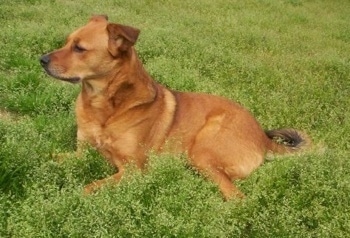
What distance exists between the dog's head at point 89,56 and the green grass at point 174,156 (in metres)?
0.71

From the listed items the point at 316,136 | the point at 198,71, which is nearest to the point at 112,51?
the point at 316,136

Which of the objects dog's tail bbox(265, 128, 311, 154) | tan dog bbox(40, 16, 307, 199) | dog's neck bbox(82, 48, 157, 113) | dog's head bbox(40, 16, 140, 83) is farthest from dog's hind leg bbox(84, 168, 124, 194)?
dog's tail bbox(265, 128, 311, 154)

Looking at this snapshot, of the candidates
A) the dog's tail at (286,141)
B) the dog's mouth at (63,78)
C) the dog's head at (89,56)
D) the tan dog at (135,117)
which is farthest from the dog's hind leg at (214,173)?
the dog's mouth at (63,78)

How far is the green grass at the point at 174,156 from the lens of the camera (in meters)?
4.54

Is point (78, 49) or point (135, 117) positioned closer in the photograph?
point (78, 49)

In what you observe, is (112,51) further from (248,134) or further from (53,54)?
(248,134)

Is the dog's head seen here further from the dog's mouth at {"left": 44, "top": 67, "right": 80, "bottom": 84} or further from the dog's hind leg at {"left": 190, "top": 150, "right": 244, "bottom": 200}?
the dog's hind leg at {"left": 190, "top": 150, "right": 244, "bottom": 200}

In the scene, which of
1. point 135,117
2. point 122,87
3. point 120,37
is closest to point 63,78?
point 122,87

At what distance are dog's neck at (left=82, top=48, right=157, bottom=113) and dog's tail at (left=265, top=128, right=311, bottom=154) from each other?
154 cm

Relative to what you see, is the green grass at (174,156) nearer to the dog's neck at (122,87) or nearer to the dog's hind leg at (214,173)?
the dog's hind leg at (214,173)

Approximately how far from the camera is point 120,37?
547 centimetres

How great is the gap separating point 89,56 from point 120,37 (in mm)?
368

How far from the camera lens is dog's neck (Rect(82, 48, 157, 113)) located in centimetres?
562

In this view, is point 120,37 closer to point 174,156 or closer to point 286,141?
point 174,156
